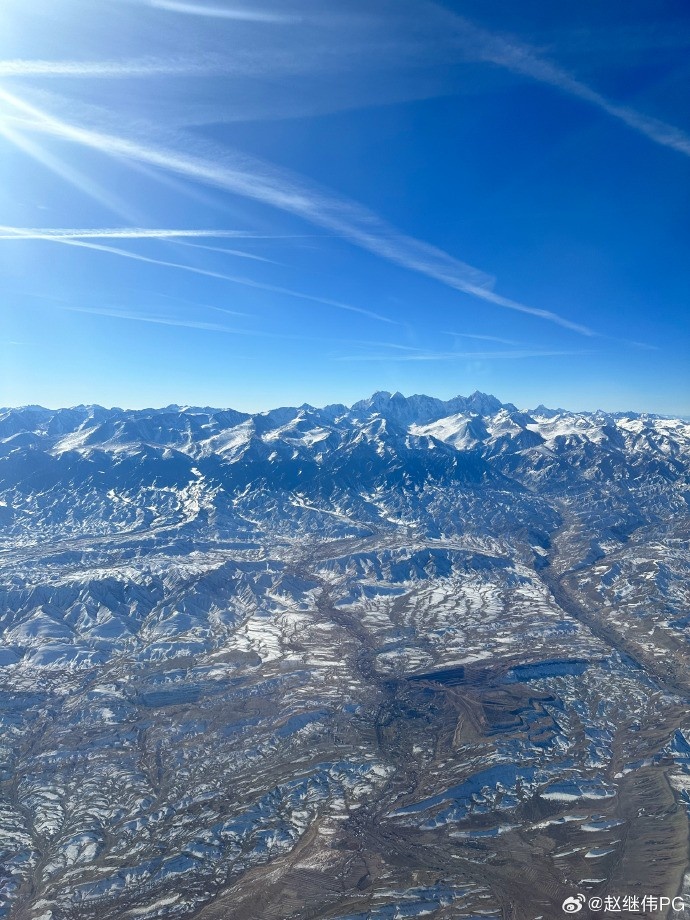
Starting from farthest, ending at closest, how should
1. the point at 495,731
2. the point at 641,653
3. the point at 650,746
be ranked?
the point at 641,653
the point at 495,731
the point at 650,746

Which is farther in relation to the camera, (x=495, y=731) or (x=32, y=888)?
(x=495, y=731)

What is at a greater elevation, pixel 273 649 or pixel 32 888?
pixel 273 649

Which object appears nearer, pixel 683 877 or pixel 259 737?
pixel 683 877

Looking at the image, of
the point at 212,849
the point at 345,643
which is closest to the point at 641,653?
the point at 345,643

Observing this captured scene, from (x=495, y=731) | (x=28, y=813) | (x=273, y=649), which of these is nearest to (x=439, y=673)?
(x=495, y=731)

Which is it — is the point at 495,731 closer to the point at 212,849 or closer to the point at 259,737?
the point at 259,737

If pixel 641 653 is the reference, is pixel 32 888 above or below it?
below

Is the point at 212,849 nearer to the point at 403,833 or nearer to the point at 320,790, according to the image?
the point at 320,790

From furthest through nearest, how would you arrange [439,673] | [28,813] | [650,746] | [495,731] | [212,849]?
[439,673], [495,731], [650,746], [28,813], [212,849]

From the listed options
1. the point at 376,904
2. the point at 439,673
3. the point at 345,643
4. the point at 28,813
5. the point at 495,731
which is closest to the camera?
the point at 376,904
